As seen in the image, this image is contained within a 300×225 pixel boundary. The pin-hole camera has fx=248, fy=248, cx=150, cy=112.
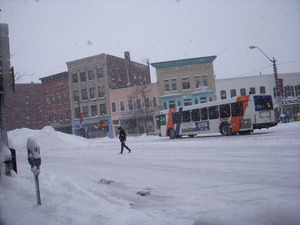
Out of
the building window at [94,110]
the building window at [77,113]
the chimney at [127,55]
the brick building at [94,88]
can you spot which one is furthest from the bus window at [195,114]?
the chimney at [127,55]

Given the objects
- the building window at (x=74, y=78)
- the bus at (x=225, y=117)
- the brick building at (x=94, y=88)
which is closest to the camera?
the bus at (x=225, y=117)

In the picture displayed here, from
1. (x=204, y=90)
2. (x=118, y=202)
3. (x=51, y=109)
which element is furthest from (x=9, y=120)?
(x=118, y=202)

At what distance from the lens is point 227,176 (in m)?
6.45

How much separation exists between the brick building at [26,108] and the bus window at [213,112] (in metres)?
A: 36.5

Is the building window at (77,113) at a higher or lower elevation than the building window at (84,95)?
lower

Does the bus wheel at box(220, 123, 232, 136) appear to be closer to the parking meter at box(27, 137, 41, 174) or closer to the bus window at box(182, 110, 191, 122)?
the bus window at box(182, 110, 191, 122)

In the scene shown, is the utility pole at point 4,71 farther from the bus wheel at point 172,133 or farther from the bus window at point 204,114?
the bus wheel at point 172,133

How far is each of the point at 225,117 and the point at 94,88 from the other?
102 feet

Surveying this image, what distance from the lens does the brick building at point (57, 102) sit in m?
48.1

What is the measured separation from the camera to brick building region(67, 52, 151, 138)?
145 feet

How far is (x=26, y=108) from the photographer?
1901 inches

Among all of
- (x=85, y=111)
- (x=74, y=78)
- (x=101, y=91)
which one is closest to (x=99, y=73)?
(x=101, y=91)

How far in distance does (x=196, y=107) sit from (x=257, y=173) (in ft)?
51.0

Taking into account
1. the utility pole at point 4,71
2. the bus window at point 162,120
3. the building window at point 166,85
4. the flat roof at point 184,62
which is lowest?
the bus window at point 162,120
